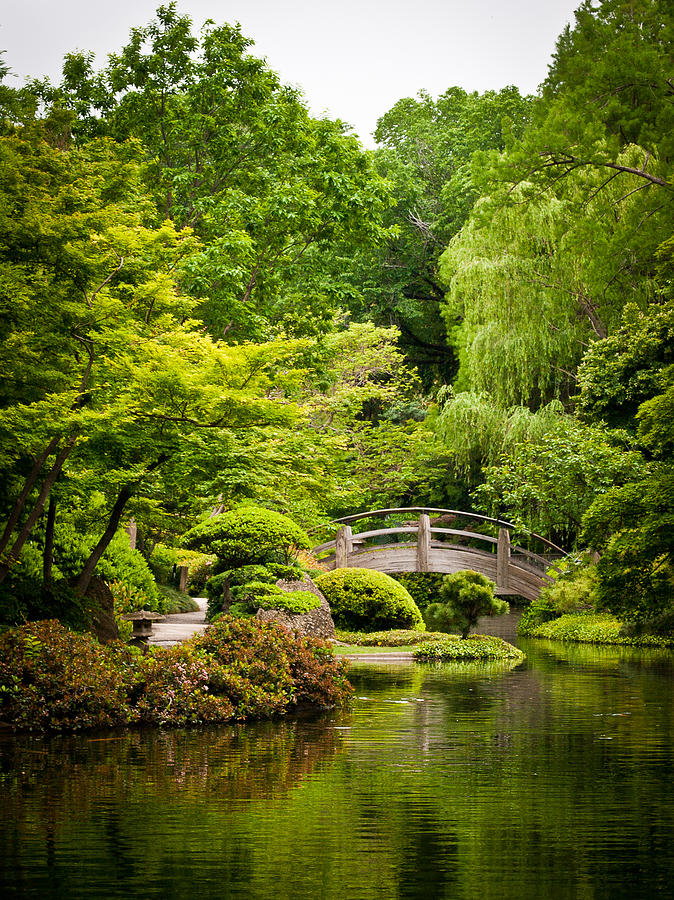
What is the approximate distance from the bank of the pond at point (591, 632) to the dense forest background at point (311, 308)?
0.70m

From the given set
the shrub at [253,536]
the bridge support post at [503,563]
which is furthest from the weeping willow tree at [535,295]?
the shrub at [253,536]

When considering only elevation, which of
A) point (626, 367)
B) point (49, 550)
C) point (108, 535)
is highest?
point (626, 367)

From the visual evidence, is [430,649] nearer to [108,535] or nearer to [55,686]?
[108,535]

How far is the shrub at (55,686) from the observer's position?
906 cm

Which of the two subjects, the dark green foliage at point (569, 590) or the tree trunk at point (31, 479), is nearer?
the tree trunk at point (31, 479)

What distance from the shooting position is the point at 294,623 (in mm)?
14227

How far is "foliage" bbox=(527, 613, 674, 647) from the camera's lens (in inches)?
824


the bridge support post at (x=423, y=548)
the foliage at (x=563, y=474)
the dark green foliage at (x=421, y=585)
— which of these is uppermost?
the foliage at (x=563, y=474)

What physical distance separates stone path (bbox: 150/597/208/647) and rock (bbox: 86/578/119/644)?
977 millimetres

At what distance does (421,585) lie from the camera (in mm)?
30812

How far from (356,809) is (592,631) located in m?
17.6

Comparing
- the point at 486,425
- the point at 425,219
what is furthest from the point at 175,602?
the point at 425,219

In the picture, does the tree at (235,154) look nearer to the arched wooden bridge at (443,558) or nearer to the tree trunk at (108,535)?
the arched wooden bridge at (443,558)

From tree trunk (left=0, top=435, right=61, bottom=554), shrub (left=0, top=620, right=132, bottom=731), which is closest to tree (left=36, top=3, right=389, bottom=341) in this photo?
tree trunk (left=0, top=435, right=61, bottom=554)
